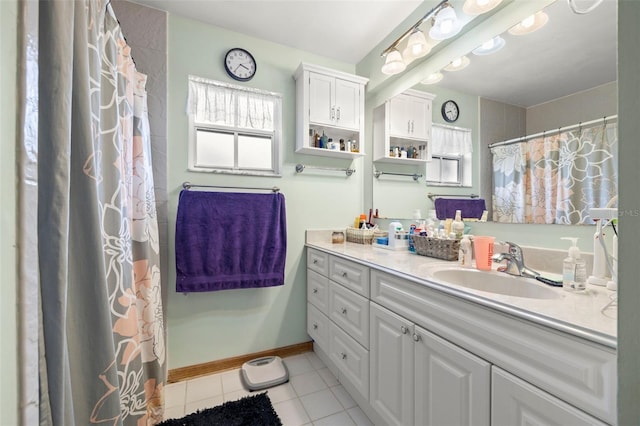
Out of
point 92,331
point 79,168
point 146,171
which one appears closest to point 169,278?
point 146,171

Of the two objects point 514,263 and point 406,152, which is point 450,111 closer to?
point 406,152

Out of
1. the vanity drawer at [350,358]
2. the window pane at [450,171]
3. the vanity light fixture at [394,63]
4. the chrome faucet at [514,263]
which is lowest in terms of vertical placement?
the vanity drawer at [350,358]

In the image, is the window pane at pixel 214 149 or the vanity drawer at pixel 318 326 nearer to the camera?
the vanity drawer at pixel 318 326

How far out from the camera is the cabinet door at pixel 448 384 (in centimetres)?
83

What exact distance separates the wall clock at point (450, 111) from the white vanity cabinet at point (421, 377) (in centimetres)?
123

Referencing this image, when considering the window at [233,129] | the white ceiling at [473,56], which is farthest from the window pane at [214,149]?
the white ceiling at [473,56]

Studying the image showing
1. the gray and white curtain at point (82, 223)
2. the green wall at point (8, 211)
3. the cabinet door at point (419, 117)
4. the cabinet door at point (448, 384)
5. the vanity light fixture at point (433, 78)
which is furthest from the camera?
the cabinet door at point (419, 117)

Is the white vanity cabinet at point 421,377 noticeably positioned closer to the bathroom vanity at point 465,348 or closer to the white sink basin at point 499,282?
the bathroom vanity at point 465,348

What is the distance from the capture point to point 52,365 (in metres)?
0.56

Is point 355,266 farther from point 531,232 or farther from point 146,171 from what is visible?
point 146,171

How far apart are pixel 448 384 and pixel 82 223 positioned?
4.18 ft

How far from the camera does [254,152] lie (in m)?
2.09

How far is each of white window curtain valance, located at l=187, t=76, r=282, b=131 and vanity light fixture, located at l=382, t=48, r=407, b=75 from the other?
2.75 ft

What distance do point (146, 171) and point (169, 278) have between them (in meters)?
0.78
